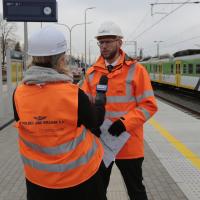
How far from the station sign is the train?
1177cm

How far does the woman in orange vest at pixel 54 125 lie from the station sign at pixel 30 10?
10307 millimetres

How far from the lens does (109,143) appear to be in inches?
129

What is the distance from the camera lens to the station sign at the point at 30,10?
12.3 m

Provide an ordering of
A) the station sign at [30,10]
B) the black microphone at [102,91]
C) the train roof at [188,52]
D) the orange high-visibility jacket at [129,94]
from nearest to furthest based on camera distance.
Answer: the black microphone at [102,91]
the orange high-visibility jacket at [129,94]
the station sign at [30,10]
the train roof at [188,52]

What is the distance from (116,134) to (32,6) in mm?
9989

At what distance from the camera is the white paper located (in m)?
3.27

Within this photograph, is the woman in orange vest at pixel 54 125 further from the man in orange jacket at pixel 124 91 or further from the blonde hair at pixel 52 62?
the man in orange jacket at pixel 124 91

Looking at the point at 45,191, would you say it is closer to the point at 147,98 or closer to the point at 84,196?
the point at 84,196

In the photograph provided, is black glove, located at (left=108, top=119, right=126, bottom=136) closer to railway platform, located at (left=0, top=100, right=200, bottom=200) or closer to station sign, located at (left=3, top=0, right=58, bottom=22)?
railway platform, located at (left=0, top=100, right=200, bottom=200)

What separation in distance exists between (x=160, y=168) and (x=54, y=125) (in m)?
4.09

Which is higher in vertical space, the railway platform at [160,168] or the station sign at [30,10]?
the station sign at [30,10]

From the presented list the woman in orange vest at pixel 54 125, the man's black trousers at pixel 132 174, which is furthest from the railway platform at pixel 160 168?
the woman in orange vest at pixel 54 125

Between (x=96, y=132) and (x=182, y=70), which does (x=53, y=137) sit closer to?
(x=96, y=132)

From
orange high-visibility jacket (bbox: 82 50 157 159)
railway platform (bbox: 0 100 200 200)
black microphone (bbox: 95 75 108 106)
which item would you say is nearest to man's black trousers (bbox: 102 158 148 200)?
orange high-visibility jacket (bbox: 82 50 157 159)
